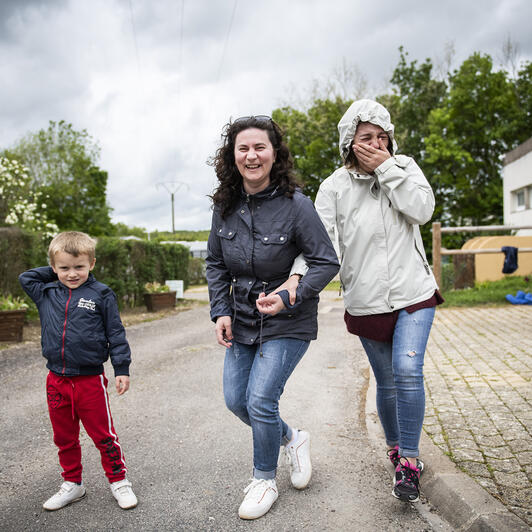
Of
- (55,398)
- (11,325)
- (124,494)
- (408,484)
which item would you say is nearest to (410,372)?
(408,484)

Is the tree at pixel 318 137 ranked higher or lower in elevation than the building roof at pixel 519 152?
higher

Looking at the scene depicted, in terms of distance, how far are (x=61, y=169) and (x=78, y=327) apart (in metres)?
45.3

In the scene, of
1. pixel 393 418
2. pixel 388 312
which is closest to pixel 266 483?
pixel 393 418

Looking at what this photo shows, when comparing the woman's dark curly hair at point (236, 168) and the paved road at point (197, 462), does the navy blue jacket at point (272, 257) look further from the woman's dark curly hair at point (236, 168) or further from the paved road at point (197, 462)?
the paved road at point (197, 462)

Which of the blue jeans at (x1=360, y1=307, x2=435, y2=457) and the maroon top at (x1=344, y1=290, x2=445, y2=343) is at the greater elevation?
the maroon top at (x1=344, y1=290, x2=445, y2=343)

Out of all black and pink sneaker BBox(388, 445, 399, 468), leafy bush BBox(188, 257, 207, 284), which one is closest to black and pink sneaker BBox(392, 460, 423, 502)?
black and pink sneaker BBox(388, 445, 399, 468)

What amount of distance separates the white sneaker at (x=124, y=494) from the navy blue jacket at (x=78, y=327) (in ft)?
2.10

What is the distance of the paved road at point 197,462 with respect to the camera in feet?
9.38

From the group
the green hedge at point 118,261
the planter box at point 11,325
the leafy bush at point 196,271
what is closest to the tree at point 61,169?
the leafy bush at point 196,271

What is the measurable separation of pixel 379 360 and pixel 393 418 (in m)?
0.43

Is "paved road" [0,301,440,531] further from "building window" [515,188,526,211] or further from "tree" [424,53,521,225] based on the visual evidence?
"tree" [424,53,521,225]

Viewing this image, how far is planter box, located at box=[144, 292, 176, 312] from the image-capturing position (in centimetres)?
1557

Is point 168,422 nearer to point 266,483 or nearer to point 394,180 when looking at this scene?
point 266,483

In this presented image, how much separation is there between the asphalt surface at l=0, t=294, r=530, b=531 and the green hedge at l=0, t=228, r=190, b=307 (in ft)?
17.7
